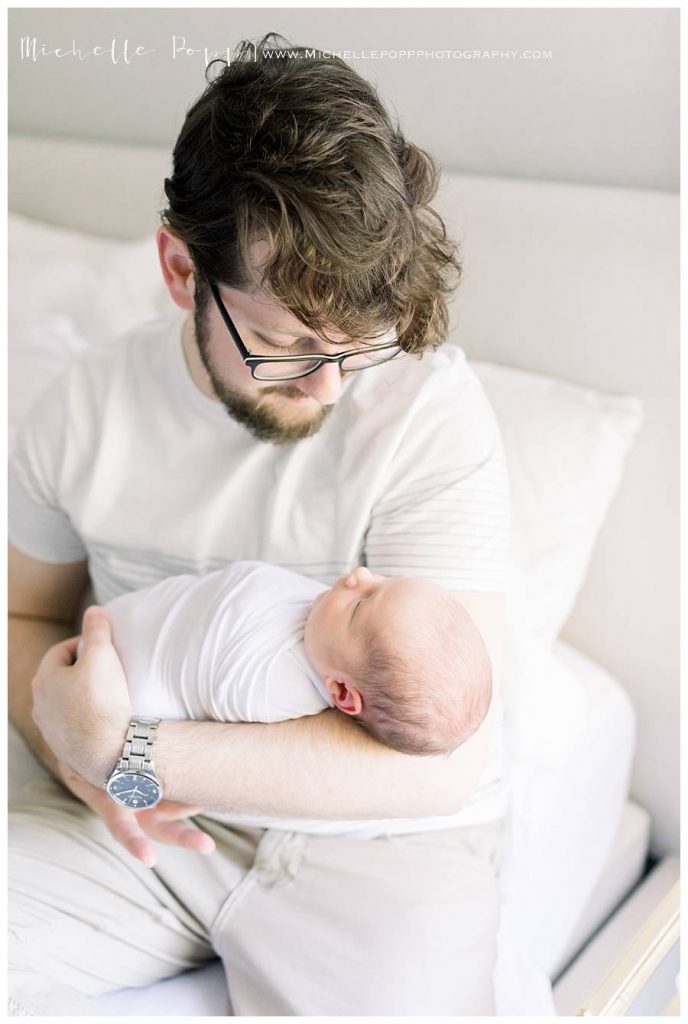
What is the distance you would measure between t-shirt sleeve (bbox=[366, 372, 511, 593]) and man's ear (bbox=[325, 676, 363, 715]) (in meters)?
0.14

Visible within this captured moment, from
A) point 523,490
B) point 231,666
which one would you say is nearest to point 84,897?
point 231,666

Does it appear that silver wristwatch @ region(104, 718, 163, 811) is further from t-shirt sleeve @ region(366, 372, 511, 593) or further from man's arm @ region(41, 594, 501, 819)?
t-shirt sleeve @ region(366, 372, 511, 593)

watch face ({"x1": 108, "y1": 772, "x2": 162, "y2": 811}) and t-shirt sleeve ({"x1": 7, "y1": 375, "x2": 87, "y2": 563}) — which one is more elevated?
t-shirt sleeve ({"x1": 7, "y1": 375, "x2": 87, "y2": 563})

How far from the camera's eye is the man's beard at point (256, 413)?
104 cm

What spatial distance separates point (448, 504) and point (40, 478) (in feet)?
1.69

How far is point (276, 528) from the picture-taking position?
3.56ft

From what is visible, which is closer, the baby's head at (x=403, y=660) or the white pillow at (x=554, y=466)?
the baby's head at (x=403, y=660)

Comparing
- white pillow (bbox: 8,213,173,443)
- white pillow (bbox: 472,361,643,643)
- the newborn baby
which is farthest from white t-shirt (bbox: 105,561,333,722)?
white pillow (bbox: 8,213,173,443)

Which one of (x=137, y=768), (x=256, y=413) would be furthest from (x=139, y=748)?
(x=256, y=413)

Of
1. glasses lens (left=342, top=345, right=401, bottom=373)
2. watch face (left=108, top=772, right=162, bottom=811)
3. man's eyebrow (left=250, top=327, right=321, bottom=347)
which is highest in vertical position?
man's eyebrow (left=250, top=327, right=321, bottom=347)

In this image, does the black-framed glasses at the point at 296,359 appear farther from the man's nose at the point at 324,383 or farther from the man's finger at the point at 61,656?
the man's finger at the point at 61,656

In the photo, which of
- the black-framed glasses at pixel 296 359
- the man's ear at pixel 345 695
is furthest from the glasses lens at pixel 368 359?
the man's ear at pixel 345 695

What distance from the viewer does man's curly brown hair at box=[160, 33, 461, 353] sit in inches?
32.8

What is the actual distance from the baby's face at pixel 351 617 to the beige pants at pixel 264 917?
11.4 inches
